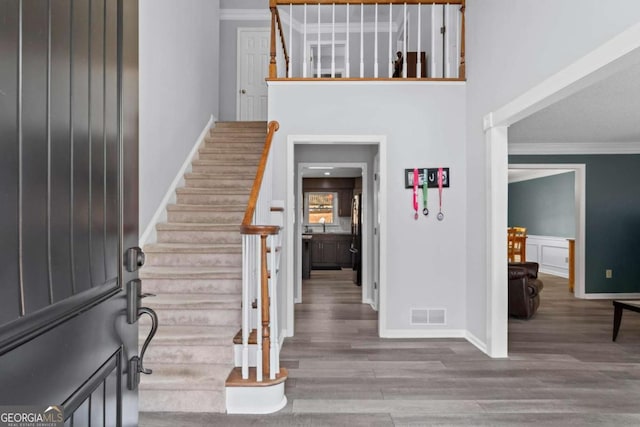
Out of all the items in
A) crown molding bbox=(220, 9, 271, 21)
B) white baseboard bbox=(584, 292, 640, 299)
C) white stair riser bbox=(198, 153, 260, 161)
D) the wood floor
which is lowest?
white baseboard bbox=(584, 292, 640, 299)

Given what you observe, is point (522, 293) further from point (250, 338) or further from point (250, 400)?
point (250, 400)

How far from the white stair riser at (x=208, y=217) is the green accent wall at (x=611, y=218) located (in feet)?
16.0

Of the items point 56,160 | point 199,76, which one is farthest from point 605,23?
point 199,76

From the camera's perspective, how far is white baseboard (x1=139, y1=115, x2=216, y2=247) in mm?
3854

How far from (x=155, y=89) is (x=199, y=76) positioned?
64.5 inches

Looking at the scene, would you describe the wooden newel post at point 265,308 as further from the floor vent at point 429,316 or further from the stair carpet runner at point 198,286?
the floor vent at point 429,316

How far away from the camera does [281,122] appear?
4.23 m

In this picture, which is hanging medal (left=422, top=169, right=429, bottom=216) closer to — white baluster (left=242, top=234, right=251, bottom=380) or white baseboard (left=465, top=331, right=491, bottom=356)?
white baseboard (left=465, top=331, right=491, bottom=356)

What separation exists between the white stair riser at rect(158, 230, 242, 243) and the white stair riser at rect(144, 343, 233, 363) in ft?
4.14

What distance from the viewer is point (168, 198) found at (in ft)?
14.2

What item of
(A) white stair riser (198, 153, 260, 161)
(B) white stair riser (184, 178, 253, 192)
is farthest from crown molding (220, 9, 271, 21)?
(B) white stair riser (184, 178, 253, 192)

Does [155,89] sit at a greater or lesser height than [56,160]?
greater

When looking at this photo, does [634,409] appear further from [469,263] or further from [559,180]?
[559,180]

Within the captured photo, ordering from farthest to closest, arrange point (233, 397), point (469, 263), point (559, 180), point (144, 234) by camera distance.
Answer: point (559, 180)
point (469, 263)
point (144, 234)
point (233, 397)
